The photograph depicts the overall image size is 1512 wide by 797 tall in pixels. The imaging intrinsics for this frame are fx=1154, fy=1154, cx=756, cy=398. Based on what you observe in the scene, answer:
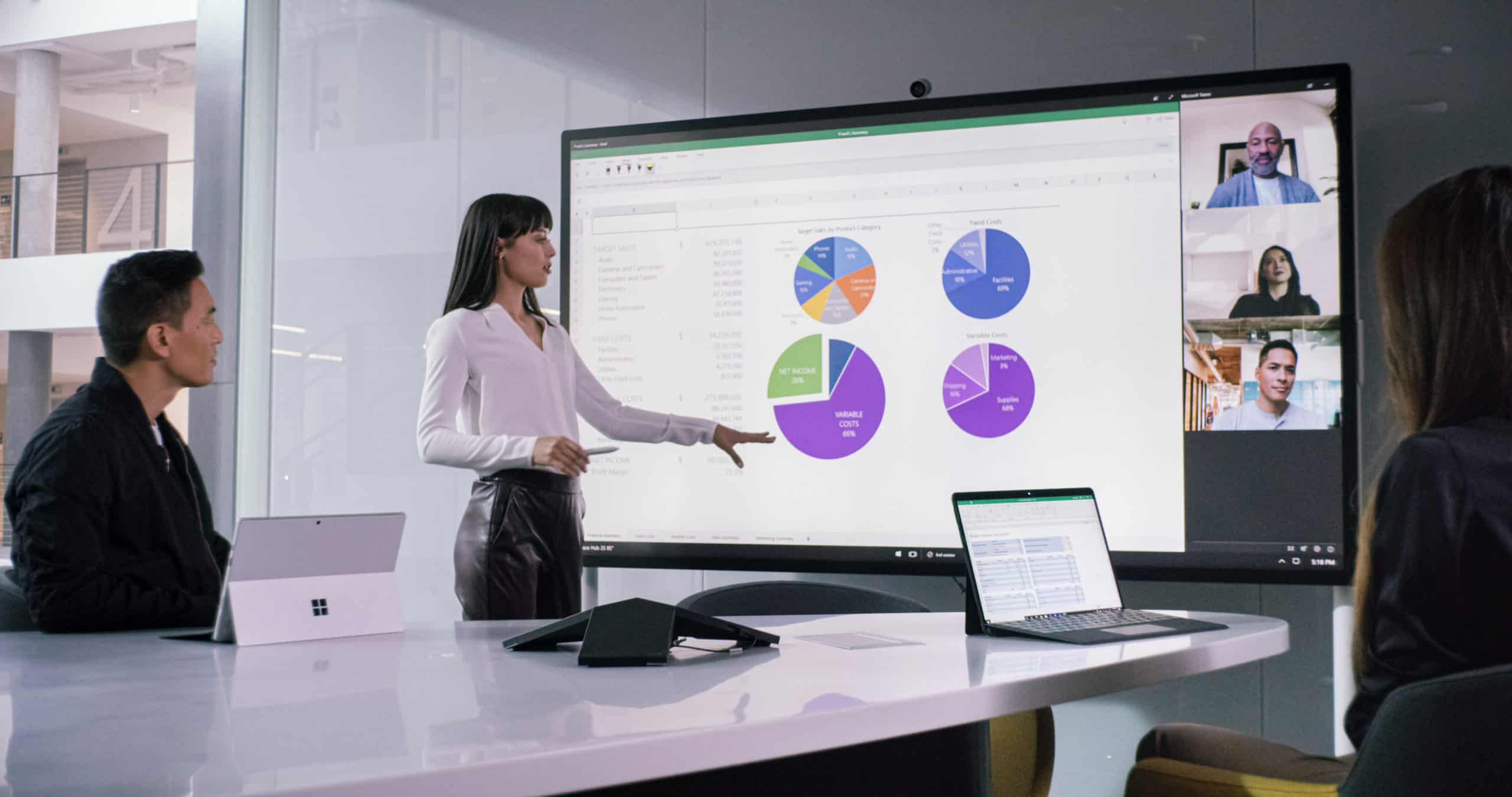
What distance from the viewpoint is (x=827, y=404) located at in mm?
3309

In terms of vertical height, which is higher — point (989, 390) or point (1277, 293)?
point (1277, 293)

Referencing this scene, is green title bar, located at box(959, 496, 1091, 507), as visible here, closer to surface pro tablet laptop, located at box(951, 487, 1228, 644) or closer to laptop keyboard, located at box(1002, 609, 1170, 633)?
surface pro tablet laptop, located at box(951, 487, 1228, 644)

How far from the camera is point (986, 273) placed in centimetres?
317

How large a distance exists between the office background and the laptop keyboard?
5.03ft

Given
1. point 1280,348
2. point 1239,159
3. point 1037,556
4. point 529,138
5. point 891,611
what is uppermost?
point 529,138

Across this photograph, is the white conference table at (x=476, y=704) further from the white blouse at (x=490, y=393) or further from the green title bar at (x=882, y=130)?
the green title bar at (x=882, y=130)

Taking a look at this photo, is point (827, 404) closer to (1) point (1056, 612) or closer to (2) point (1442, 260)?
(1) point (1056, 612)

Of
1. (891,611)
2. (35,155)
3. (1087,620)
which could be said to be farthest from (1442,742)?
(35,155)

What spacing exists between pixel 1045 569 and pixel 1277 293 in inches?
61.2

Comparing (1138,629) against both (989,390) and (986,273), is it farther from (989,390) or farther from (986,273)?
(986,273)

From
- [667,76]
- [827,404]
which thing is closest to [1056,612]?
[827,404]

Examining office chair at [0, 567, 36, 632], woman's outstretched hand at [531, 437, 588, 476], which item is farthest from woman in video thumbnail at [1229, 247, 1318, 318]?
office chair at [0, 567, 36, 632]

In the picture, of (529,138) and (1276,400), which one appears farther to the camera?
(529,138)

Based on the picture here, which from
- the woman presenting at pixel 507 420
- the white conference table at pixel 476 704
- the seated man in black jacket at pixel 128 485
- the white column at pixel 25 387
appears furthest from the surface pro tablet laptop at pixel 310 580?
the white column at pixel 25 387
